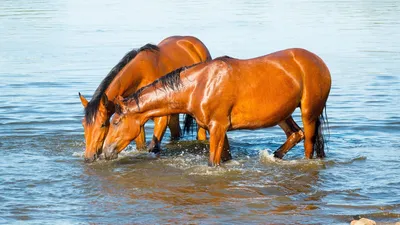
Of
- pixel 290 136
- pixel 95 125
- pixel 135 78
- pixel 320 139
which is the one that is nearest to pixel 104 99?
pixel 95 125

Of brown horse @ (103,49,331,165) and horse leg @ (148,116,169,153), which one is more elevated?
brown horse @ (103,49,331,165)

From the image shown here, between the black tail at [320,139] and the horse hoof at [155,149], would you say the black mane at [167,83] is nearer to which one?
the horse hoof at [155,149]

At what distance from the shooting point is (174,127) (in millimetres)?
12227

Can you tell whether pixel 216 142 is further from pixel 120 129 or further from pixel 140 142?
pixel 140 142

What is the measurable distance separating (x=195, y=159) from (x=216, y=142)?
1288mm

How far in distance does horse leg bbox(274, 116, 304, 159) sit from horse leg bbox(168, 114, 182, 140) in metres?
2.13

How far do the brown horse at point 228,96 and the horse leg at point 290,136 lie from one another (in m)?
0.65

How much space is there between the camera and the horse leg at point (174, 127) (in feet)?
40.0

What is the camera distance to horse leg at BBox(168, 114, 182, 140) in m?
12.2

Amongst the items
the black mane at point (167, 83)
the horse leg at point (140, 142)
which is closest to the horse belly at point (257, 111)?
the black mane at point (167, 83)

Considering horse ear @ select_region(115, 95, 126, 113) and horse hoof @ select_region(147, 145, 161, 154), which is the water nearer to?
horse hoof @ select_region(147, 145, 161, 154)

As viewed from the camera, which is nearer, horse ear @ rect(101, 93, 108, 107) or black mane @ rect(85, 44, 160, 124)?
horse ear @ rect(101, 93, 108, 107)

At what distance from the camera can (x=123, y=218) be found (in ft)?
25.9

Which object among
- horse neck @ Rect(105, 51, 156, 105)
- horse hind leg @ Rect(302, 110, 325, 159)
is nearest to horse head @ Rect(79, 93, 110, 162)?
horse neck @ Rect(105, 51, 156, 105)
